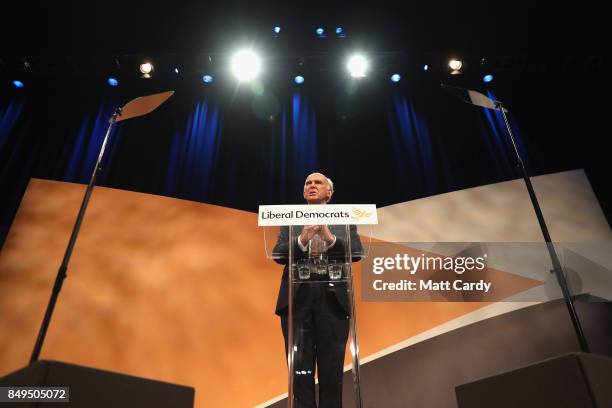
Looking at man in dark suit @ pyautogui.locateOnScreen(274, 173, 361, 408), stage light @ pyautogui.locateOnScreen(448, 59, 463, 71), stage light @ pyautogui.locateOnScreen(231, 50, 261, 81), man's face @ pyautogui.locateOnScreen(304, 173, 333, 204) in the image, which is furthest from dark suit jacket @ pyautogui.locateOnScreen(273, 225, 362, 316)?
stage light @ pyautogui.locateOnScreen(448, 59, 463, 71)

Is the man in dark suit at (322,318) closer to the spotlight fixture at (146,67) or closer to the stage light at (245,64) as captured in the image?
the stage light at (245,64)

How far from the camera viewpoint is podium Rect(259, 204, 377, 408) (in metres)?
1.63

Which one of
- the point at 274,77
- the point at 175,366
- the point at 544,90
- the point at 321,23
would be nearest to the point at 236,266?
the point at 175,366

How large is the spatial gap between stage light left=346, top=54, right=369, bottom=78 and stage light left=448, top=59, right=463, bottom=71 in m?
0.87

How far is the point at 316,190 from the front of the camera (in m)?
2.23

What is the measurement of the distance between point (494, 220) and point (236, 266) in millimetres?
2346

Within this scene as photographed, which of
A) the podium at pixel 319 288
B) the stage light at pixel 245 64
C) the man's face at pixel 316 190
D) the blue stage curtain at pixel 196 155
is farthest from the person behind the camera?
the stage light at pixel 245 64

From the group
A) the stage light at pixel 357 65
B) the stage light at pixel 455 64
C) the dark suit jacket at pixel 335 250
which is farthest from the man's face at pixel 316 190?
the stage light at pixel 455 64

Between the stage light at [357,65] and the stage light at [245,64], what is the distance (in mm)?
966

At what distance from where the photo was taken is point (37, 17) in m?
4.36

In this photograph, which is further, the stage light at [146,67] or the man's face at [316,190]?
the stage light at [146,67]

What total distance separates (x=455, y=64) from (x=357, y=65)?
103cm

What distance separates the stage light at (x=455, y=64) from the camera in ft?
15.6

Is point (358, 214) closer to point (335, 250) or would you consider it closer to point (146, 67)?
point (335, 250)
